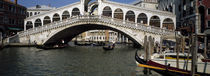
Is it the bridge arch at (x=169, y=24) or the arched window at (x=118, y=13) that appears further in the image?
the arched window at (x=118, y=13)

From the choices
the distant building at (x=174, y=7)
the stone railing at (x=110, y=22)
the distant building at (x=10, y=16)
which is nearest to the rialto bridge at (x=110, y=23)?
the stone railing at (x=110, y=22)

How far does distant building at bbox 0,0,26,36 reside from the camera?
74.9 feet

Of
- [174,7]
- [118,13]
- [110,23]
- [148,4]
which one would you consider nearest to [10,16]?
[118,13]

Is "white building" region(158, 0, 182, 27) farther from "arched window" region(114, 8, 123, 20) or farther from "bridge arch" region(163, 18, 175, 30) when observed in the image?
"arched window" region(114, 8, 123, 20)

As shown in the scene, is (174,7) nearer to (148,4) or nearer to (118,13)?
(118,13)

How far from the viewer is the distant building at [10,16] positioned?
22817 mm

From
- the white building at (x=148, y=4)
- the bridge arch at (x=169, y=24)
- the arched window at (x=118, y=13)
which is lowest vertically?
the bridge arch at (x=169, y=24)

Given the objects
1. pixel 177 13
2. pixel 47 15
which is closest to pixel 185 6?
pixel 177 13

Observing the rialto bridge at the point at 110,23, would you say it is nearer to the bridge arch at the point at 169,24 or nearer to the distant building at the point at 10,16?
the bridge arch at the point at 169,24

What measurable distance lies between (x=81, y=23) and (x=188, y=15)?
9292 millimetres

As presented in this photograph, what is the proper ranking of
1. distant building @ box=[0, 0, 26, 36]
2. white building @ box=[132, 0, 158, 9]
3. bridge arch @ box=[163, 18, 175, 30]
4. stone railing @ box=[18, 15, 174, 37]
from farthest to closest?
white building @ box=[132, 0, 158, 9], distant building @ box=[0, 0, 26, 36], bridge arch @ box=[163, 18, 175, 30], stone railing @ box=[18, 15, 174, 37]

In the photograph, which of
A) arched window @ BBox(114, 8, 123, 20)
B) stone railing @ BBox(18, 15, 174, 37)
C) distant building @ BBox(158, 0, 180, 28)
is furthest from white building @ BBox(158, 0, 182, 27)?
arched window @ BBox(114, 8, 123, 20)

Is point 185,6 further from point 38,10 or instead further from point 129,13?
point 38,10

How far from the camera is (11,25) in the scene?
2486 centimetres
